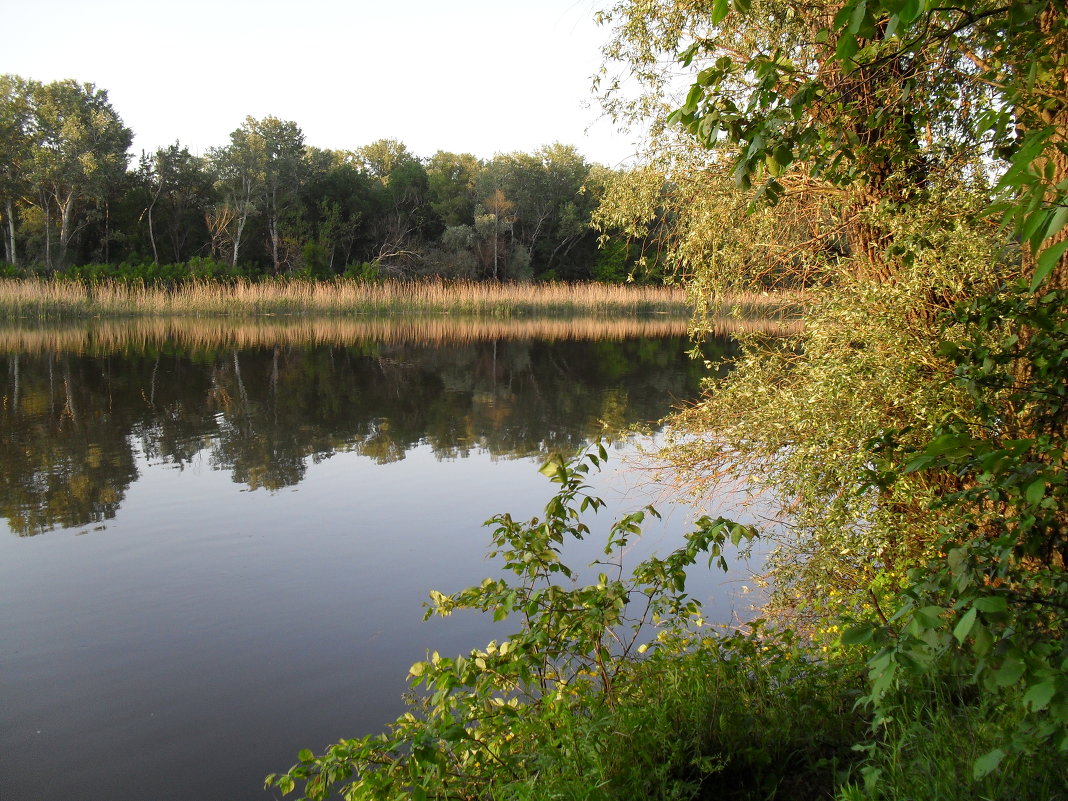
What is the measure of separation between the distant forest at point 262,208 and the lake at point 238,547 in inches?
937

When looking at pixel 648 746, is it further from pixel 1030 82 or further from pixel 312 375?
pixel 312 375

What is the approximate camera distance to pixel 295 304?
116 ft

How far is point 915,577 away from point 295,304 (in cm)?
3500

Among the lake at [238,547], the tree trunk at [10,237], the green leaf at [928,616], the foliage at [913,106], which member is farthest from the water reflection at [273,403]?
the tree trunk at [10,237]

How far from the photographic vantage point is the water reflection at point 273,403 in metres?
9.52

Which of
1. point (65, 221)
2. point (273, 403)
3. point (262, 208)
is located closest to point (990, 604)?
point (273, 403)

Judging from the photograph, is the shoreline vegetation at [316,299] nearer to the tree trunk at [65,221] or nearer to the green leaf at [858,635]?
the tree trunk at [65,221]

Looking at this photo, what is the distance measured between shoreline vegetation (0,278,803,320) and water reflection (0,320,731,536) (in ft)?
17.8

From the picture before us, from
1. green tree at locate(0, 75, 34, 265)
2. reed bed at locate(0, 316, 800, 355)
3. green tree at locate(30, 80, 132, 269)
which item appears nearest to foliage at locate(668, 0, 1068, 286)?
reed bed at locate(0, 316, 800, 355)

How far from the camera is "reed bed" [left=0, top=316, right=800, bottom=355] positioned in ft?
75.7

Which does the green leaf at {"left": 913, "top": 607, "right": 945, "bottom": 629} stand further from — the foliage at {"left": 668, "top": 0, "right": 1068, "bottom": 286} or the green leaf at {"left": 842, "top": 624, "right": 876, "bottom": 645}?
the foliage at {"left": 668, "top": 0, "right": 1068, "bottom": 286}

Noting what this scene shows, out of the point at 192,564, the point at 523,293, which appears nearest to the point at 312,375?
the point at 192,564

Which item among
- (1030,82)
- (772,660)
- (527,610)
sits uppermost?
(1030,82)

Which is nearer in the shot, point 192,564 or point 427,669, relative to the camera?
point 427,669
